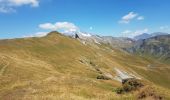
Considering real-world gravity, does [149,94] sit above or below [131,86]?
below

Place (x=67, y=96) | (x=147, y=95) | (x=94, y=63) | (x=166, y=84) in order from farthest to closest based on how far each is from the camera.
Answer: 1. (x=166, y=84)
2. (x=94, y=63)
3. (x=67, y=96)
4. (x=147, y=95)

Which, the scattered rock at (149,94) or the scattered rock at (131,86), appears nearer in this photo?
the scattered rock at (149,94)

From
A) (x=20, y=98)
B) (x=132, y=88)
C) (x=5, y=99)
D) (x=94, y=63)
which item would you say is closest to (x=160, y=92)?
(x=132, y=88)

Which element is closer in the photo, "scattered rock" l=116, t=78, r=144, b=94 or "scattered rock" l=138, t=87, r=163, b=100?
"scattered rock" l=138, t=87, r=163, b=100

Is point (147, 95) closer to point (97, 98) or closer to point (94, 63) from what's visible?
point (97, 98)

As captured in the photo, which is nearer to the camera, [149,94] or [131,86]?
[149,94]

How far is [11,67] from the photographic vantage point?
67.6 meters

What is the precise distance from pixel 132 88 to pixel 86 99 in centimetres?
718

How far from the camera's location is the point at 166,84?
18962 cm

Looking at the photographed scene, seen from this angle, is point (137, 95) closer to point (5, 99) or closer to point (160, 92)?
point (160, 92)

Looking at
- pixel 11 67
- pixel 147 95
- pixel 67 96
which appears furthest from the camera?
pixel 11 67

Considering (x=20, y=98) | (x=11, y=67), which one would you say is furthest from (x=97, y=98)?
(x=11, y=67)

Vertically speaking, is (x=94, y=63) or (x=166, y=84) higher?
(x=94, y=63)

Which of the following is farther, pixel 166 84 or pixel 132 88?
pixel 166 84
